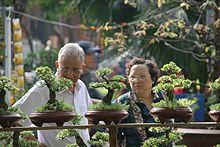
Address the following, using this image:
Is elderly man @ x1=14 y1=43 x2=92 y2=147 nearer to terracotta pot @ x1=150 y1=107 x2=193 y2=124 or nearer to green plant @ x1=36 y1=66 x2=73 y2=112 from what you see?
green plant @ x1=36 y1=66 x2=73 y2=112

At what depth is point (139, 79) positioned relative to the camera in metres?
5.63

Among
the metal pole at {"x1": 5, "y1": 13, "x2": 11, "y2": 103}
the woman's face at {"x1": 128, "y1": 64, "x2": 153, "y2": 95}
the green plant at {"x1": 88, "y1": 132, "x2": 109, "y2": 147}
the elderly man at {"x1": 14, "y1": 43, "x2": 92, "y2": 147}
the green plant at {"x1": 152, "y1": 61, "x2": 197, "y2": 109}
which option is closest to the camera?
the green plant at {"x1": 152, "y1": 61, "x2": 197, "y2": 109}

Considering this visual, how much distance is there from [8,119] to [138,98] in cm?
159

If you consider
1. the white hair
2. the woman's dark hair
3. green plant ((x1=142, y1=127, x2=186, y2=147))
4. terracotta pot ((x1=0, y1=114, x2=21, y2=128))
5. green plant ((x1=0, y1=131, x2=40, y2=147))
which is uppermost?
the white hair

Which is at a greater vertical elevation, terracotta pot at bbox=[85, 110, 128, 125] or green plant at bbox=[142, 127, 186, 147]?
terracotta pot at bbox=[85, 110, 128, 125]

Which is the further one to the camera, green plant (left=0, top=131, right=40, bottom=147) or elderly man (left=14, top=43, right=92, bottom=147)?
elderly man (left=14, top=43, right=92, bottom=147)

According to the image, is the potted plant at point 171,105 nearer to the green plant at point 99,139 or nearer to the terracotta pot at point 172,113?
the terracotta pot at point 172,113

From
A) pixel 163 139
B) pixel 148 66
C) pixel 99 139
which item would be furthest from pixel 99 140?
pixel 148 66

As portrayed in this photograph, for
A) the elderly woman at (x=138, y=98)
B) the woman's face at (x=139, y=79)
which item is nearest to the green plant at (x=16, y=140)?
the elderly woman at (x=138, y=98)

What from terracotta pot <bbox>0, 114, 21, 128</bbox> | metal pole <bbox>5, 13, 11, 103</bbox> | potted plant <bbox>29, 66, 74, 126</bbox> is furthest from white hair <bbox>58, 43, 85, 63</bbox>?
metal pole <bbox>5, 13, 11, 103</bbox>

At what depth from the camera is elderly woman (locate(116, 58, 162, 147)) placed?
17.7 ft

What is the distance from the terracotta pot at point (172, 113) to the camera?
14.1 feet

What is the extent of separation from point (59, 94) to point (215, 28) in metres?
3.94

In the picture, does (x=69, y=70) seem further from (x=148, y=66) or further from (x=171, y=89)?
(x=171, y=89)
